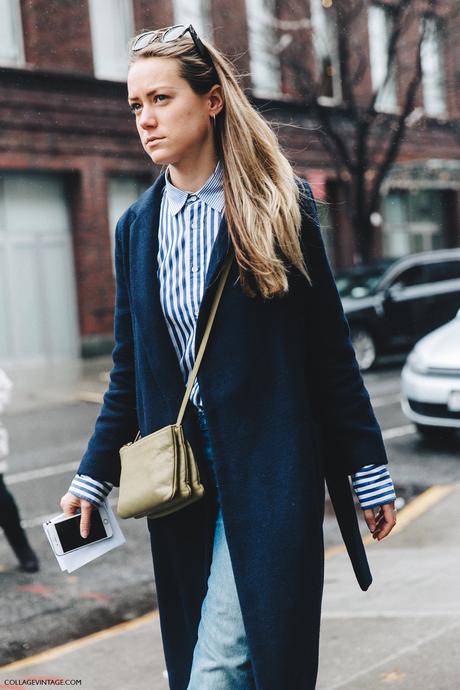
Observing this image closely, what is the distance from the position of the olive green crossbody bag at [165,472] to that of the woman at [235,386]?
1.0 inches

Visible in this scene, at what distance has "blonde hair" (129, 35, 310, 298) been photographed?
2191 millimetres

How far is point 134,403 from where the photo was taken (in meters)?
2.48

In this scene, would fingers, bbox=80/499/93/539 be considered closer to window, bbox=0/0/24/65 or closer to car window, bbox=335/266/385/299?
car window, bbox=335/266/385/299

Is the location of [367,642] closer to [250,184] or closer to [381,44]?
[250,184]

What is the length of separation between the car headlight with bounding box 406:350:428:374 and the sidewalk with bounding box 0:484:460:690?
10.8 ft

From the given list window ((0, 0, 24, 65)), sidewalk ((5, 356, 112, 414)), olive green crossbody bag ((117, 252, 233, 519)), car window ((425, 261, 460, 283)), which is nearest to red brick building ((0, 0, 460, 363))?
window ((0, 0, 24, 65))

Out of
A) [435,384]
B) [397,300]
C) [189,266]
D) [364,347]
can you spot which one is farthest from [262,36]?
[189,266]

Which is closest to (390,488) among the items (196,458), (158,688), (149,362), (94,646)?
(196,458)

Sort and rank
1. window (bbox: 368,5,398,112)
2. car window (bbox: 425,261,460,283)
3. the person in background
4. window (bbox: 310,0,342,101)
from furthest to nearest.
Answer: window (bbox: 310,0,342,101)
window (bbox: 368,5,398,112)
car window (bbox: 425,261,460,283)
the person in background

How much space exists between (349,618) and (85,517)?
193 centimetres

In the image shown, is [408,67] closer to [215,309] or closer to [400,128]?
[400,128]

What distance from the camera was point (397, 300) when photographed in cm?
1477

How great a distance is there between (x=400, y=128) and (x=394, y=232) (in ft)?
31.4

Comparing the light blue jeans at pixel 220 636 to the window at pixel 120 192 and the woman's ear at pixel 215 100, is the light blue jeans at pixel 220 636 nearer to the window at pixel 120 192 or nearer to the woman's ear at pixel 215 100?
the woman's ear at pixel 215 100
